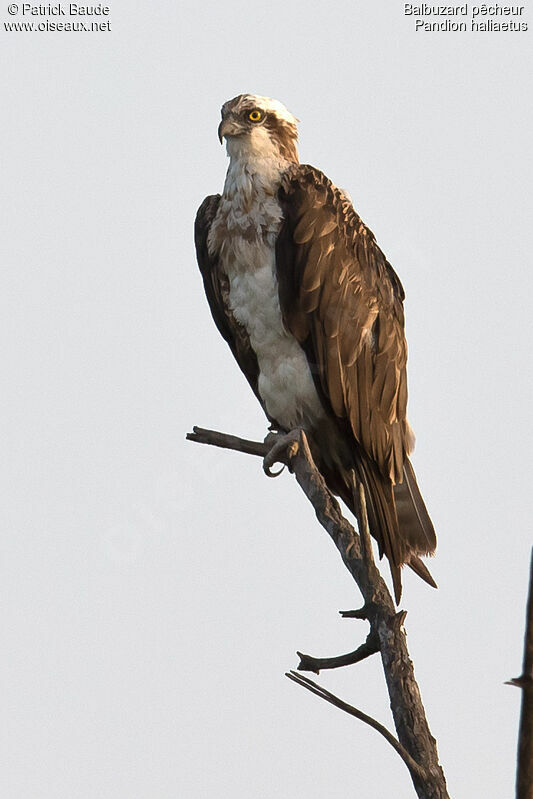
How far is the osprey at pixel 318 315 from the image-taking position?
6.77m

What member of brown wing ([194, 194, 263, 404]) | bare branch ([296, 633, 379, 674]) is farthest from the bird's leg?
bare branch ([296, 633, 379, 674])

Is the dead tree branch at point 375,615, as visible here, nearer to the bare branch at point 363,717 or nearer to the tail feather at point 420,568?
the bare branch at point 363,717

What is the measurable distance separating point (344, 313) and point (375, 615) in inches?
81.4

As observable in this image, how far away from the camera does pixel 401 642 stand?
5320 mm

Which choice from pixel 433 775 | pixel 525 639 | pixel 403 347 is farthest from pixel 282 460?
pixel 525 639

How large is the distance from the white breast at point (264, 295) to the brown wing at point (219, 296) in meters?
0.14

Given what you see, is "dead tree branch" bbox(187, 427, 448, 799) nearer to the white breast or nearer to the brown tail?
the white breast

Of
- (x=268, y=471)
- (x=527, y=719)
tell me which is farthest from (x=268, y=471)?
(x=527, y=719)

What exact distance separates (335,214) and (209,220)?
2.81 feet

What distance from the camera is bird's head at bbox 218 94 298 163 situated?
23.2 ft

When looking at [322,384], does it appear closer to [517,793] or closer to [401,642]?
[401,642]

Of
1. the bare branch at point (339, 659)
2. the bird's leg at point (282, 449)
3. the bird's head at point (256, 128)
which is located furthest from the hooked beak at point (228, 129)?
the bare branch at point (339, 659)

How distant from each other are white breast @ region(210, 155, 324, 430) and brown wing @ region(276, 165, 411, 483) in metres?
0.08

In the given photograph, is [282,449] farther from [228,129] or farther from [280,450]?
[228,129]
